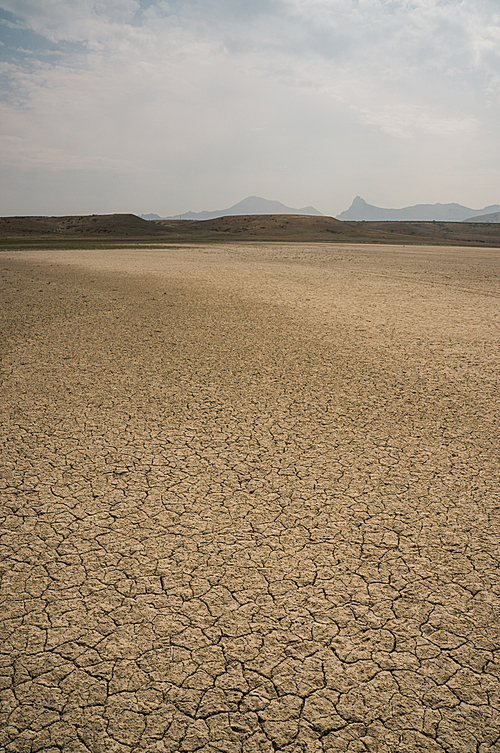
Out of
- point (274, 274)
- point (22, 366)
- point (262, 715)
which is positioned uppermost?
point (274, 274)

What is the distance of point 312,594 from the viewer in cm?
249

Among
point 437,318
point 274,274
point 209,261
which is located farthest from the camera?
point 209,261

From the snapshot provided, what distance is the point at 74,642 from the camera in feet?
7.20

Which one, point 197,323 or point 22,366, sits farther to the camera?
point 197,323

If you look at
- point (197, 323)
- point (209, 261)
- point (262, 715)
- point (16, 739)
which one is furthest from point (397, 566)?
point (209, 261)

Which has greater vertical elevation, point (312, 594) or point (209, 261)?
point (209, 261)

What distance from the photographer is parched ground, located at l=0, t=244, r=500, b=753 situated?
1.89 metres

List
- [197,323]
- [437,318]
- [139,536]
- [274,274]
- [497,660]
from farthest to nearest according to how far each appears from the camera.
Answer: [274,274] → [437,318] → [197,323] → [139,536] → [497,660]

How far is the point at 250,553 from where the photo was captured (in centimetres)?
281

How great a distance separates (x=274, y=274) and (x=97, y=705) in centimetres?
1490

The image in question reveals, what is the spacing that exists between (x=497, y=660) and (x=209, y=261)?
1962cm

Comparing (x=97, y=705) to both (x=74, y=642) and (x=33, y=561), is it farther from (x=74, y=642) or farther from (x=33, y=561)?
(x=33, y=561)

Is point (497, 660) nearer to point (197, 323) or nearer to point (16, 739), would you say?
point (16, 739)

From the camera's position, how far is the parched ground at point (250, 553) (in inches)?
74.5
